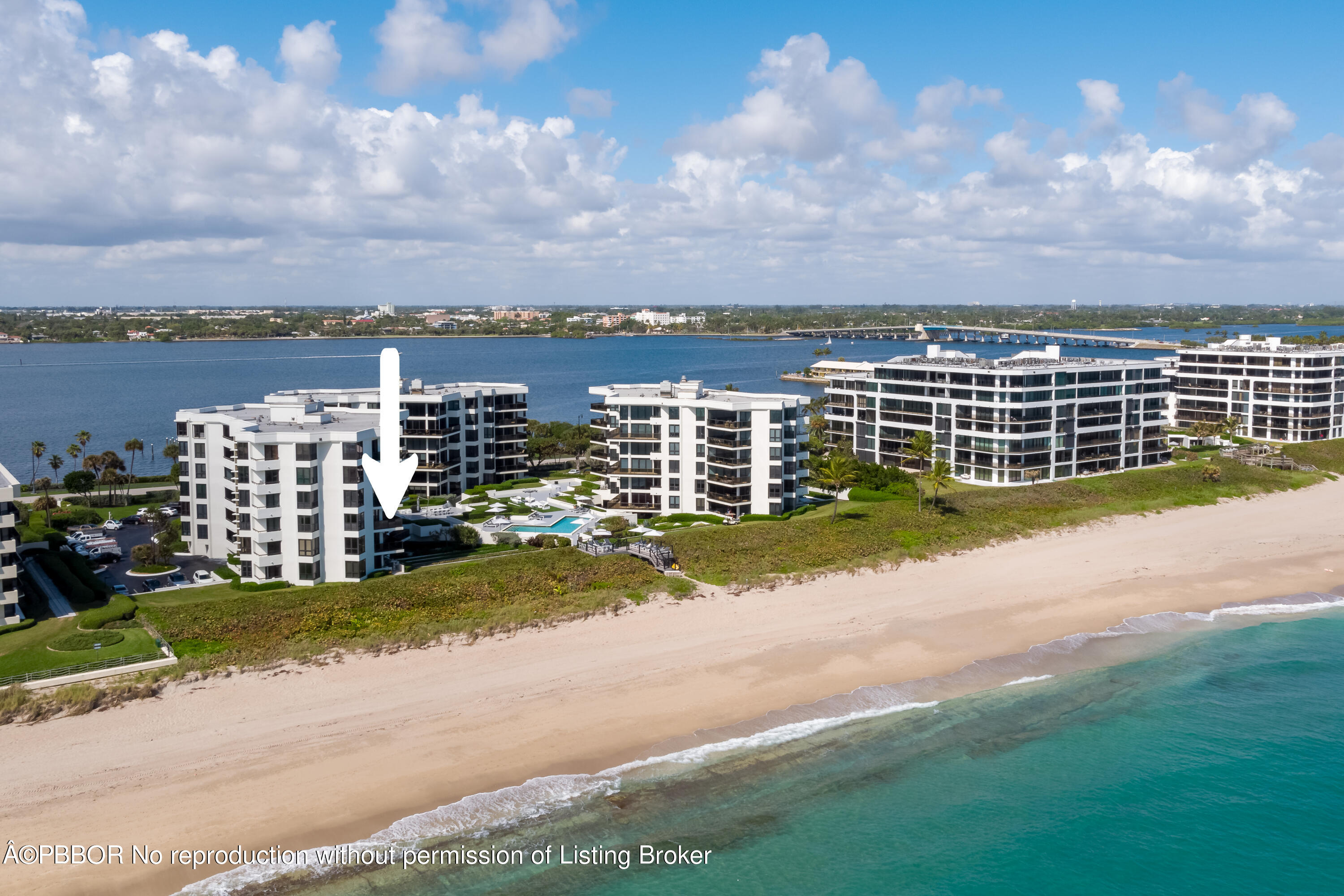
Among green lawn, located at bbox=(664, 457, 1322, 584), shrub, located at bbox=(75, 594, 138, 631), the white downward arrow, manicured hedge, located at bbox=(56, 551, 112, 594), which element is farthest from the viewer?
green lawn, located at bbox=(664, 457, 1322, 584)

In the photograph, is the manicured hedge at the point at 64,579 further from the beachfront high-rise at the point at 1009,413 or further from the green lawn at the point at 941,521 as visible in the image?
the beachfront high-rise at the point at 1009,413

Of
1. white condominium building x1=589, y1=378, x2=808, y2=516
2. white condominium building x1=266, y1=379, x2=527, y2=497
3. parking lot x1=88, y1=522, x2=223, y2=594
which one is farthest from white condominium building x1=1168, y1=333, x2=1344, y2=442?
parking lot x1=88, y1=522, x2=223, y2=594

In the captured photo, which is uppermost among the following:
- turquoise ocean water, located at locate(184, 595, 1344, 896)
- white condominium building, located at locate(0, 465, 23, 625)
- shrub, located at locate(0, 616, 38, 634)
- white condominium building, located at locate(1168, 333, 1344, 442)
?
white condominium building, located at locate(1168, 333, 1344, 442)

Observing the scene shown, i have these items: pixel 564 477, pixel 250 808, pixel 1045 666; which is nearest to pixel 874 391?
pixel 564 477

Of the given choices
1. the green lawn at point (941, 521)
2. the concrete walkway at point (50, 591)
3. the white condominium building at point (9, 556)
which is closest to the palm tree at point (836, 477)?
the green lawn at point (941, 521)

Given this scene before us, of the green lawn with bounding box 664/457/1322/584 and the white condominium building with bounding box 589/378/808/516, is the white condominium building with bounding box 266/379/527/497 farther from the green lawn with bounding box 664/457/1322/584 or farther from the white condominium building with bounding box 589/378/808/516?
the green lawn with bounding box 664/457/1322/584
